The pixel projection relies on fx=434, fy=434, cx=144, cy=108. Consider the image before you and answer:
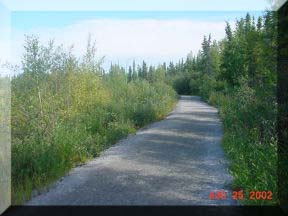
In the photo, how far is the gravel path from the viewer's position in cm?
680

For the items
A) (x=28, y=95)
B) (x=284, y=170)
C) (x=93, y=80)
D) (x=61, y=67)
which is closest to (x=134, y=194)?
(x=284, y=170)

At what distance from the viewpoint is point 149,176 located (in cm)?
820

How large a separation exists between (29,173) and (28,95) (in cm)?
241

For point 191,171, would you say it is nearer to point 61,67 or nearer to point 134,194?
point 134,194

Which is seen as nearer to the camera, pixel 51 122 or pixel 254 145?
pixel 254 145

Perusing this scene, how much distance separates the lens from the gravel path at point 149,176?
22.3 ft
